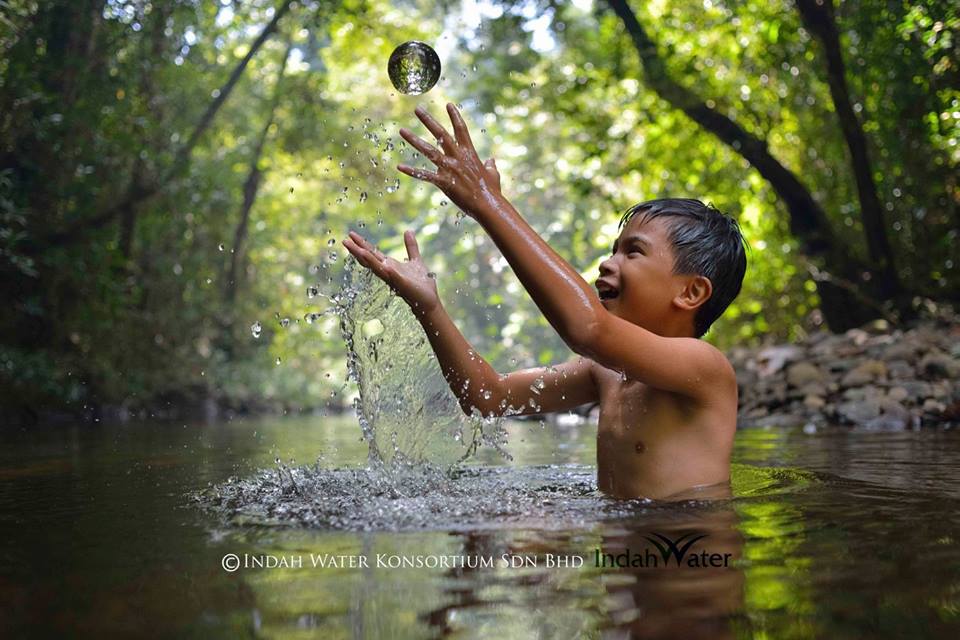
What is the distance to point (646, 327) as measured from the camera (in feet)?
8.64

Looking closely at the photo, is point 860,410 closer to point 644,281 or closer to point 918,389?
point 918,389

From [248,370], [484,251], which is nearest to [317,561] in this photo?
[248,370]

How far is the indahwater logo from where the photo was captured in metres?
1.72

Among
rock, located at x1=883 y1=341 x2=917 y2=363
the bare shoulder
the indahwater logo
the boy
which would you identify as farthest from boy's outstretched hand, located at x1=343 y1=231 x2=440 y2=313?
rock, located at x1=883 y1=341 x2=917 y2=363

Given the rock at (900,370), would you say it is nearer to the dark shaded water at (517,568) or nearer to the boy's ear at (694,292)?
the dark shaded water at (517,568)

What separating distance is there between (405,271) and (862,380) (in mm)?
4438

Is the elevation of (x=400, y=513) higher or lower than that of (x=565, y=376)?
lower

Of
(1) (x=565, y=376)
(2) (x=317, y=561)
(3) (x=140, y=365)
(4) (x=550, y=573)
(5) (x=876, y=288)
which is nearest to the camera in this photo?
(4) (x=550, y=573)

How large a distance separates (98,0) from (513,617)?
29.4ft

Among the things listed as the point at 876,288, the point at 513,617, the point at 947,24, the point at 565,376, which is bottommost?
the point at 513,617

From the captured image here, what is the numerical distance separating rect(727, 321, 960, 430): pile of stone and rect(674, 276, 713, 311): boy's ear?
3.12m

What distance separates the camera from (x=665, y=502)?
2.43m

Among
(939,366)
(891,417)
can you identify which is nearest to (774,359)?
(939,366)

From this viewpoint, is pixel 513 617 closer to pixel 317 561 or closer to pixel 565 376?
pixel 317 561
